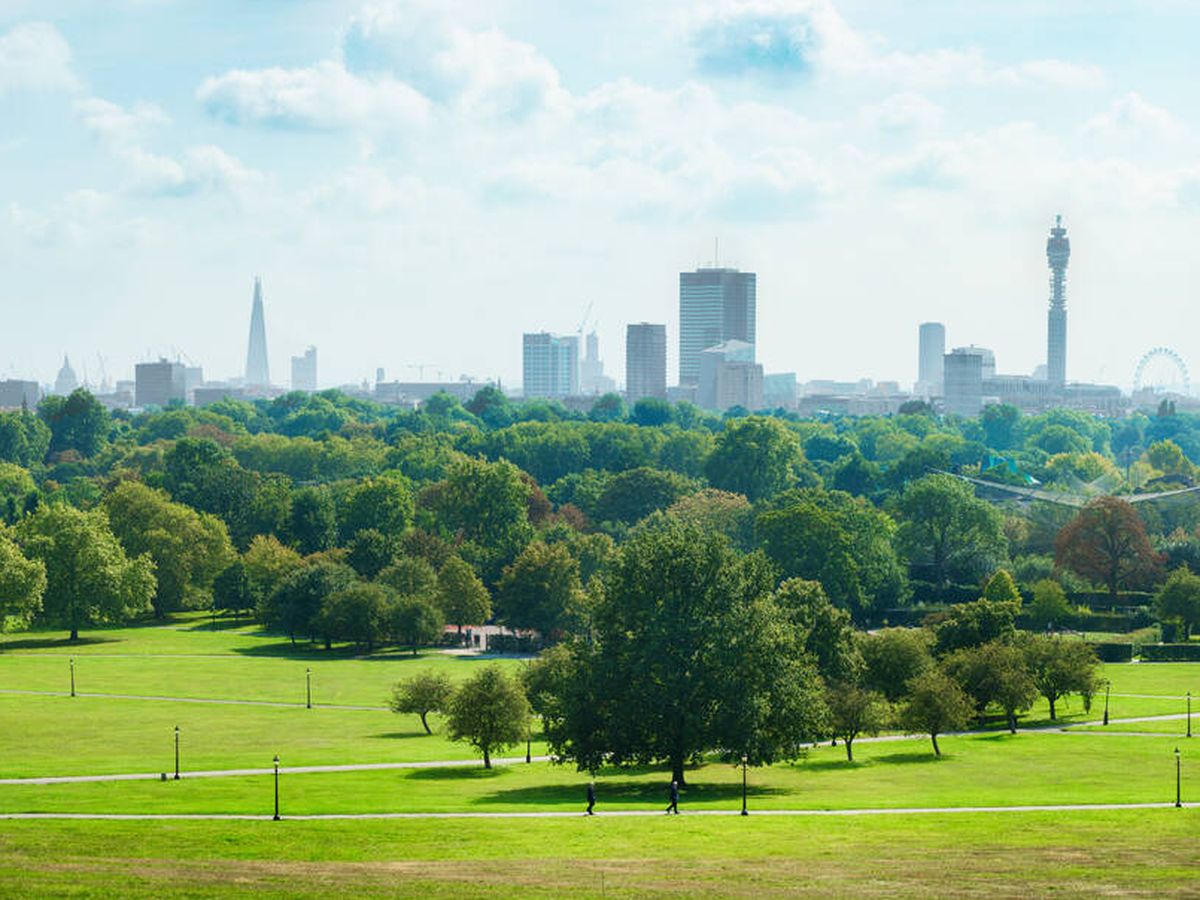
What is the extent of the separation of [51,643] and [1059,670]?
68022 millimetres

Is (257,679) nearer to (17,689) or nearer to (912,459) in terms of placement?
(17,689)

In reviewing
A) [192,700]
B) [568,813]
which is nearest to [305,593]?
[192,700]

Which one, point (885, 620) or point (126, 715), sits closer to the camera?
point (126, 715)

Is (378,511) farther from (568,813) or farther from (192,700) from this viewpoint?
(568,813)

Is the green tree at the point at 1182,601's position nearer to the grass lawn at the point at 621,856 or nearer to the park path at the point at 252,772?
the park path at the point at 252,772

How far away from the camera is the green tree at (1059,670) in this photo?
77500 mm

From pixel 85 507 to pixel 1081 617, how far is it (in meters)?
89.8

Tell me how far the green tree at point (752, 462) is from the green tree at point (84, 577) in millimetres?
74137

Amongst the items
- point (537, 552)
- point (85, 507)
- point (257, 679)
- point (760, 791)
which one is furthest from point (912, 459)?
point (760, 791)

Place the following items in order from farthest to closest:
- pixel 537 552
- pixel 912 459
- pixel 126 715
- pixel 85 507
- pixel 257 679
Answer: pixel 912 459
pixel 85 507
pixel 537 552
pixel 257 679
pixel 126 715

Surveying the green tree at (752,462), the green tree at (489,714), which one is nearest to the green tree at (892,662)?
the green tree at (489,714)

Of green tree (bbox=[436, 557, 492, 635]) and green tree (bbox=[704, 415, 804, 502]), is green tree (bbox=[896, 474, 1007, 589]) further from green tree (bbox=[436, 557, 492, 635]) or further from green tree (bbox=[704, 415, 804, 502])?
green tree (bbox=[704, 415, 804, 502])

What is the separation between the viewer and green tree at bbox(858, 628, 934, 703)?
249 ft

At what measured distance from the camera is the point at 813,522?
115 meters
